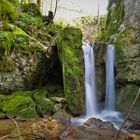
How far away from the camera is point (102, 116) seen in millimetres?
11391

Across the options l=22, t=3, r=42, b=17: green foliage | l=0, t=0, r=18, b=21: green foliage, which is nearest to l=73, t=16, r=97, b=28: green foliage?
l=22, t=3, r=42, b=17: green foliage

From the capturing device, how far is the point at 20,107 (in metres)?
10.1

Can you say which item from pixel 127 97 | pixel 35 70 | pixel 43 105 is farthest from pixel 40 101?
pixel 127 97

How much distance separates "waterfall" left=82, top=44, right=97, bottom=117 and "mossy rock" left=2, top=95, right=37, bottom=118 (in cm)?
250

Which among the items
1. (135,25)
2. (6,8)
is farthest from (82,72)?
(6,8)

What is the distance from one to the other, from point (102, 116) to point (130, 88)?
163 centimetres

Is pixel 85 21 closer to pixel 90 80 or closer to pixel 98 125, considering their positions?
pixel 90 80

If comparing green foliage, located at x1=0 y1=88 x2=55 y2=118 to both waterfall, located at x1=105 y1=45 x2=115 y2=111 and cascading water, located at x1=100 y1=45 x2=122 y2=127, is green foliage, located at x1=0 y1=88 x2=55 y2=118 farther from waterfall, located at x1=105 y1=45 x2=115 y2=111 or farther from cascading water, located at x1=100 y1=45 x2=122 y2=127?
waterfall, located at x1=105 y1=45 x2=115 y2=111

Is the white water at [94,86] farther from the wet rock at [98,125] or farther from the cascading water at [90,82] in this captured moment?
the wet rock at [98,125]

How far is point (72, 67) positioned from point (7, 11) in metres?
3.96

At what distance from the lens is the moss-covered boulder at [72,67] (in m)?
11.0

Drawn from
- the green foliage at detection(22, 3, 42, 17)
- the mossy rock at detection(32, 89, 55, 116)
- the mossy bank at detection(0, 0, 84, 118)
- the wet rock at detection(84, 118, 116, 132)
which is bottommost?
the wet rock at detection(84, 118, 116, 132)

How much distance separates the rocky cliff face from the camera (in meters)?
11.8

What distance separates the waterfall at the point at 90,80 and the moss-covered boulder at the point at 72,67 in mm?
731
